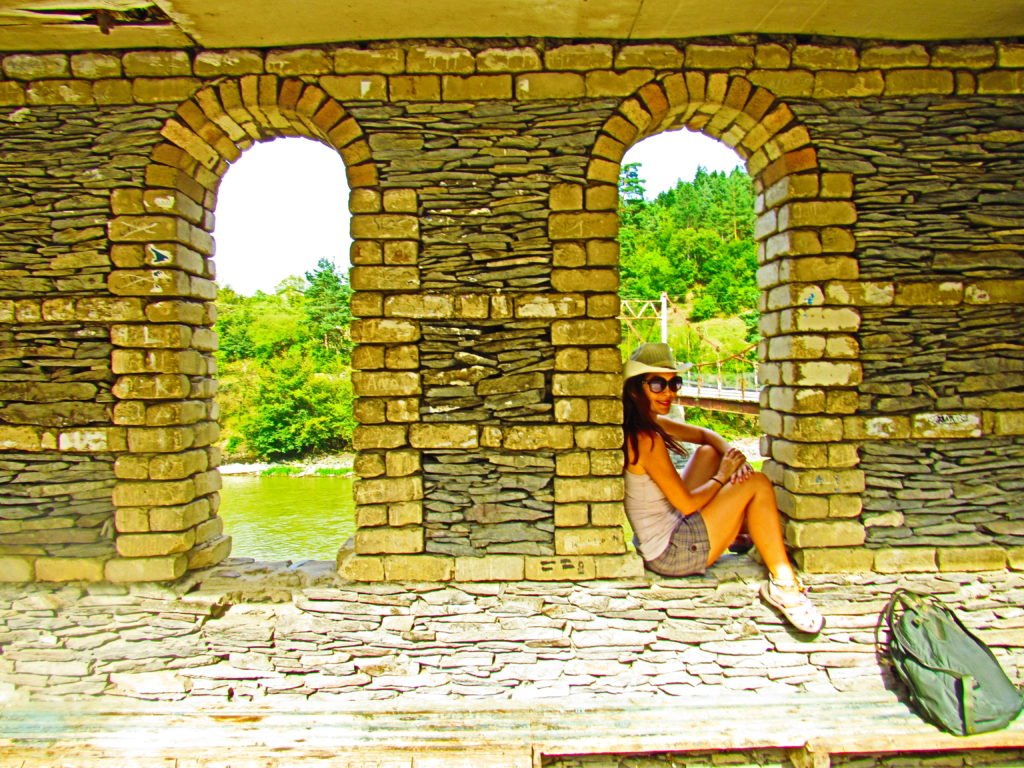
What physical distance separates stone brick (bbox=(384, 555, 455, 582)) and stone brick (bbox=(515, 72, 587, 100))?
2.91 metres

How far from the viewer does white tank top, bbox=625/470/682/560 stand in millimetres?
3727

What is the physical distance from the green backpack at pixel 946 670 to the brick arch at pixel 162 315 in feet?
13.5

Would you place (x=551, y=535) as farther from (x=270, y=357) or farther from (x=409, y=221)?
(x=270, y=357)

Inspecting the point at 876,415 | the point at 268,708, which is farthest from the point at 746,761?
the point at 268,708

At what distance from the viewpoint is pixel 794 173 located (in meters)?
3.74

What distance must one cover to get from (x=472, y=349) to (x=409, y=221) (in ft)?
2.87

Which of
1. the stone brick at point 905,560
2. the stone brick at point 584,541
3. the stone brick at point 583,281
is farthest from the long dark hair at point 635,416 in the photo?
the stone brick at point 905,560

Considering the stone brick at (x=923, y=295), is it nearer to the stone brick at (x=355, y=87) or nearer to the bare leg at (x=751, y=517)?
the bare leg at (x=751, y=517)

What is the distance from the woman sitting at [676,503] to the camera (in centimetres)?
368

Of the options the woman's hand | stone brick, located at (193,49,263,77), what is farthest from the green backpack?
stone brick, located at (193,49,263,77)

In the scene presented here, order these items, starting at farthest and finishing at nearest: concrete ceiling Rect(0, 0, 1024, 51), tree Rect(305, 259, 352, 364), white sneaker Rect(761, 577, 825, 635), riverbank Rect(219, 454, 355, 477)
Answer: tree Rect(305, 259, 352, 364) < riverbank Rect(219, 454, 355, 477) < white sneaker Rect(761, 577, 825, 635) < concrete ceiling Rect(0, 0, 1024, 51)

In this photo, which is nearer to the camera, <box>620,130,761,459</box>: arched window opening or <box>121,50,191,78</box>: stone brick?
<box>121,50,191,78</box>: stone brick

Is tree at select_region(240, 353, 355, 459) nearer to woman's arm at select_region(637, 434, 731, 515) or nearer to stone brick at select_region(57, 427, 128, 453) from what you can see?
stone brick at select_region(57, 427, 128, 453)

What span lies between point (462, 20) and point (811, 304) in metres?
2.72
